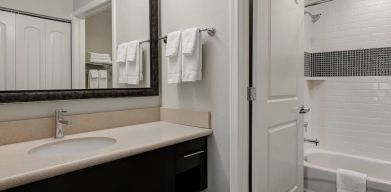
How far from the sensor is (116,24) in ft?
5.50

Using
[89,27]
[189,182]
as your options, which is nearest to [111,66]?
[89,27]

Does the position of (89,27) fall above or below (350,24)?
below

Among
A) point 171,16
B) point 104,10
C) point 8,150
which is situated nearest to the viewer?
point 8,150

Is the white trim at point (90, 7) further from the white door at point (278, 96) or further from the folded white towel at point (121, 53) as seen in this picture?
the white door at point (278, 96)

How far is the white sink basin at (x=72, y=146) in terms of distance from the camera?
4.03 feet

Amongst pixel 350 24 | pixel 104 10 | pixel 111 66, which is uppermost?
pixel 350 24

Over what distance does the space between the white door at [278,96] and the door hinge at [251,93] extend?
0.02 m

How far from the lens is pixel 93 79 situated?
5.04 feet

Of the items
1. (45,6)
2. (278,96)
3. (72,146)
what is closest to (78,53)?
(45,6)

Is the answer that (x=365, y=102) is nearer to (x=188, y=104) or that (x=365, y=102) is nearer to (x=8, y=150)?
(x=188, y=104)

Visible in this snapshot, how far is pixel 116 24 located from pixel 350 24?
2.34 metres

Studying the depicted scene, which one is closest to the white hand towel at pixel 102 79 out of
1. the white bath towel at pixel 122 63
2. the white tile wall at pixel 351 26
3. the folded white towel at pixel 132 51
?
the white bath towel at pixel 122 63

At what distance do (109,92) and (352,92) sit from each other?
2403 mm

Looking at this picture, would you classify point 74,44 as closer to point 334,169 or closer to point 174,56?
point 174,56
